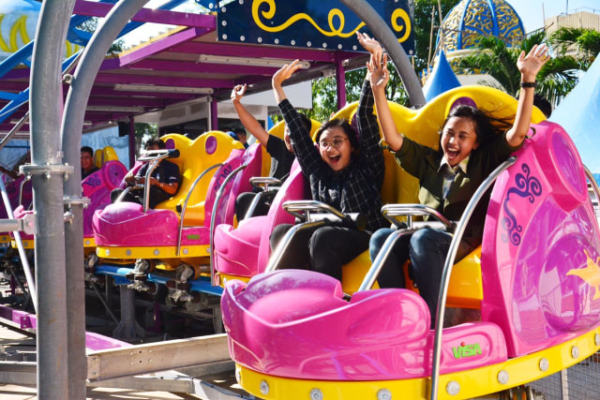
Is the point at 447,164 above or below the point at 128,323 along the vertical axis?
above

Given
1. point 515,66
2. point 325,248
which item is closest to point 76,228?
point 325,248

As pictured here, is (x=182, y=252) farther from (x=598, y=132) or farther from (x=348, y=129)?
(x=598, y=132)

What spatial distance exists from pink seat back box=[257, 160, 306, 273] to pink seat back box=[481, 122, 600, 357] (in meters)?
1.10

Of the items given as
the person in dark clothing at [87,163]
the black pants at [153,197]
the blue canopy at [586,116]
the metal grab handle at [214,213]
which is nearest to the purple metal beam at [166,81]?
the person in dark clothing at [87,163]

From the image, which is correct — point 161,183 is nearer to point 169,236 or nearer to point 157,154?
point 157,154

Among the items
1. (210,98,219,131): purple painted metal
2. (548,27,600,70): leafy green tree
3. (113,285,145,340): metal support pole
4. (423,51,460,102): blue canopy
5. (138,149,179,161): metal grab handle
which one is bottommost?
(113,285,145,340): metal support pole

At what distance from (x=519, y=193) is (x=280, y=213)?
45.3 inches

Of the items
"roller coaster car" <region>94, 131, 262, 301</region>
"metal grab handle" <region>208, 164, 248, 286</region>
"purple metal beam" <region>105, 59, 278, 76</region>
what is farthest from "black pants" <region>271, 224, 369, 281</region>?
"purple metal beam" <region>105, 59, 278, 76</region>

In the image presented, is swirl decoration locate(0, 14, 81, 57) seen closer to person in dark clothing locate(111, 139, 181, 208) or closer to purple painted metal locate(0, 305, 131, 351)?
person in dark clothing locate(111, 139, 181, 208)

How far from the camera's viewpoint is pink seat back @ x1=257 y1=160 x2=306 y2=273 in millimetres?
2888

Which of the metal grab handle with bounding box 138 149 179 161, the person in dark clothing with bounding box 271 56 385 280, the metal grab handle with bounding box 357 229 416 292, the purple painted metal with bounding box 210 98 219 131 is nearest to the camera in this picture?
the metal grab handle with bounding box 357 229 416 292

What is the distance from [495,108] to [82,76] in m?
1.48

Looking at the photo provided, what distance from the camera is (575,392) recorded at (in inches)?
106

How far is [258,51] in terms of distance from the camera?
589 centimetres
